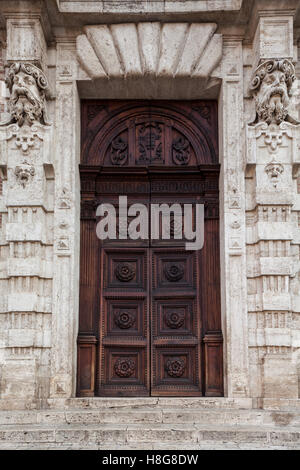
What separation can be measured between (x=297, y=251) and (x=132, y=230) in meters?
2.16

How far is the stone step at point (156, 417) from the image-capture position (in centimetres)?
704

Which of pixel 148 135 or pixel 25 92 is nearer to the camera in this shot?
pixel 25 92

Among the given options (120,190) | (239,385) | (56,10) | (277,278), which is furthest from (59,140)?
(239,385)

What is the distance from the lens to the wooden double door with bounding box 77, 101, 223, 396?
8195 mm

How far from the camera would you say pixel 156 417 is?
7.06 m

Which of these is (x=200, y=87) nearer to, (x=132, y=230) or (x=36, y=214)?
(x=132, y=230)

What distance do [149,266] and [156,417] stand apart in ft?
6.93

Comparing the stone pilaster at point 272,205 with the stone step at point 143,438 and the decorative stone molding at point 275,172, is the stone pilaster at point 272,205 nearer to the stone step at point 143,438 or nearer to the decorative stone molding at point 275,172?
the decorative stone molding at point 275,172

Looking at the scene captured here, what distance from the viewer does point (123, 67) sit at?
27.4 ft

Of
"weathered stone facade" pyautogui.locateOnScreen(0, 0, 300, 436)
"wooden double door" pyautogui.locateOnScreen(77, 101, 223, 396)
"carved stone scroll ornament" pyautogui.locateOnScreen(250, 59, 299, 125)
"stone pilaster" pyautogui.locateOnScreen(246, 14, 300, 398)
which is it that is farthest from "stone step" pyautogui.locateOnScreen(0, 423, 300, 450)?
"carved stone scroll ornament" pyautogui.locateOnScreen(250, 59, 299, 125)

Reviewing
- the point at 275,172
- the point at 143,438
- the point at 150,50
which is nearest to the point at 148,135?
the point at 150,50

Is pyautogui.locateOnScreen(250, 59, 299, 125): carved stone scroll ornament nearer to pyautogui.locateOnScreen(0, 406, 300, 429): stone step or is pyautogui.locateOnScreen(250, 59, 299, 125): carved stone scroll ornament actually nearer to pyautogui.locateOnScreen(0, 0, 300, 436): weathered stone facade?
pyautogui.locateOnScreen(0, 0, 300, 436): weathered stone facade
